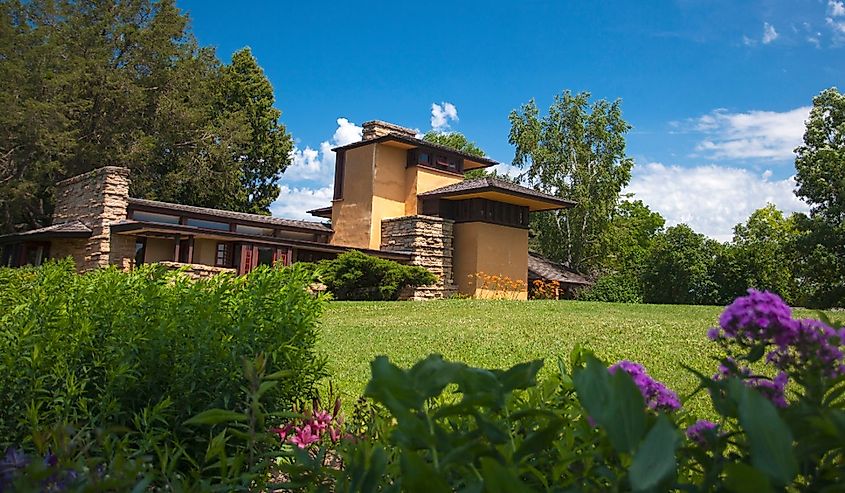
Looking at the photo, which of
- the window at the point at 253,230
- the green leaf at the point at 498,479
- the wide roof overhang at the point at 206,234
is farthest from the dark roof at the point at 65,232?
the green leaf at the point at 498,479

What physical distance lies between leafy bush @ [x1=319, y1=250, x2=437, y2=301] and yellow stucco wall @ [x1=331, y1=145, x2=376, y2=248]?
371 cm

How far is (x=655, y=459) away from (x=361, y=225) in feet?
68.6

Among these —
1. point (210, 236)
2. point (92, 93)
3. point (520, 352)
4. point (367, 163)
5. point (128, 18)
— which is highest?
point (128, 18)

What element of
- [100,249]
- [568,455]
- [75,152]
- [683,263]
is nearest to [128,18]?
[75,152]

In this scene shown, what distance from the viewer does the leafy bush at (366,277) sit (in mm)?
16719

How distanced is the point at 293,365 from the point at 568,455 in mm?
2238

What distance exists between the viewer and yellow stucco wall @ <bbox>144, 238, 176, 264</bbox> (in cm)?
1812

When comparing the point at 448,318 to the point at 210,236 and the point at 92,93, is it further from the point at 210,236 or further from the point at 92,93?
the point at 92,93

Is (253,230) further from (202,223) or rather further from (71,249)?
(71,249)

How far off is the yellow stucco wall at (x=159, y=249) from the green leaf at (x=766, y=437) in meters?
19.3

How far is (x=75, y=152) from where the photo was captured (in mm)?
22156

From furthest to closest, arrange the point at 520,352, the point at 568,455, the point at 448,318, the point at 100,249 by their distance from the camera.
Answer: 1. the point at 100,249
2. the point at 448,318
3. the point at 520,352
4. the point at 568,455

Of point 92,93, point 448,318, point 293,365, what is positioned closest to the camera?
point 293,365

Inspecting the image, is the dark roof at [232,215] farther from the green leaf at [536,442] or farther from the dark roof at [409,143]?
the green leaf at [536,442]
